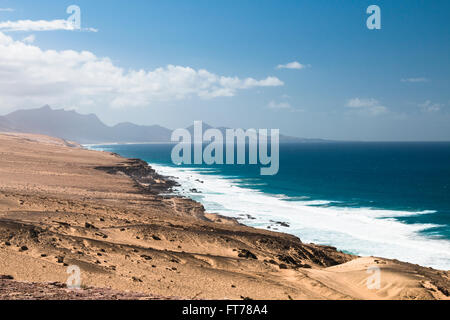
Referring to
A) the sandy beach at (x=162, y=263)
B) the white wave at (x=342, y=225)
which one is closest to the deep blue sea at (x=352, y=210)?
the white wave at (x=342, y=225)

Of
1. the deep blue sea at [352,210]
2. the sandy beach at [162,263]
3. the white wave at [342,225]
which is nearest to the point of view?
the sandy beach at [162,263]

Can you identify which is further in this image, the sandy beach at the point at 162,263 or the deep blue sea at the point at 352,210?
the deep blue sea at the point at 352,210

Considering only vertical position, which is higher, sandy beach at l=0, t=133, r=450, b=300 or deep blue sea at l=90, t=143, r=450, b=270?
sandy beach at l=0, t=133, r=450, b=300

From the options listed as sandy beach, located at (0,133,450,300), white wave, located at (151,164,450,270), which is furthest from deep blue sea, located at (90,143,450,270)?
sandy beach, located at (0,133,450,300)

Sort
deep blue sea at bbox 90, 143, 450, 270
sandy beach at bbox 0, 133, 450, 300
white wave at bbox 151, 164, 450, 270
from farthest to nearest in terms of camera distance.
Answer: deep blue sea at bbox 90, 143, 450, 270 < white wave at bbox 151, 164, 450, 270 < sandy beach at bbox 0, 133, 450, 300

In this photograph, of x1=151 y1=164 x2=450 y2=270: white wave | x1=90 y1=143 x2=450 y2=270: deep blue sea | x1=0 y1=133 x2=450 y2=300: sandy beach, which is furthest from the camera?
x1=90 y1=143 x2=450 y2=270: deep blue sea

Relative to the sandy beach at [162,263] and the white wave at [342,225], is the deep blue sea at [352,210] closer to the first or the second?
the white wave at [342,225]

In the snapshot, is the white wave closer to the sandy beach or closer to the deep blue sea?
the deep blue sea

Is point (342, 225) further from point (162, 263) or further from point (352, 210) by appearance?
point (162, 263)

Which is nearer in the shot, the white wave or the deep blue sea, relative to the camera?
the white wave

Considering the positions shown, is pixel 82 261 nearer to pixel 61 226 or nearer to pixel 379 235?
pixel 61 226
